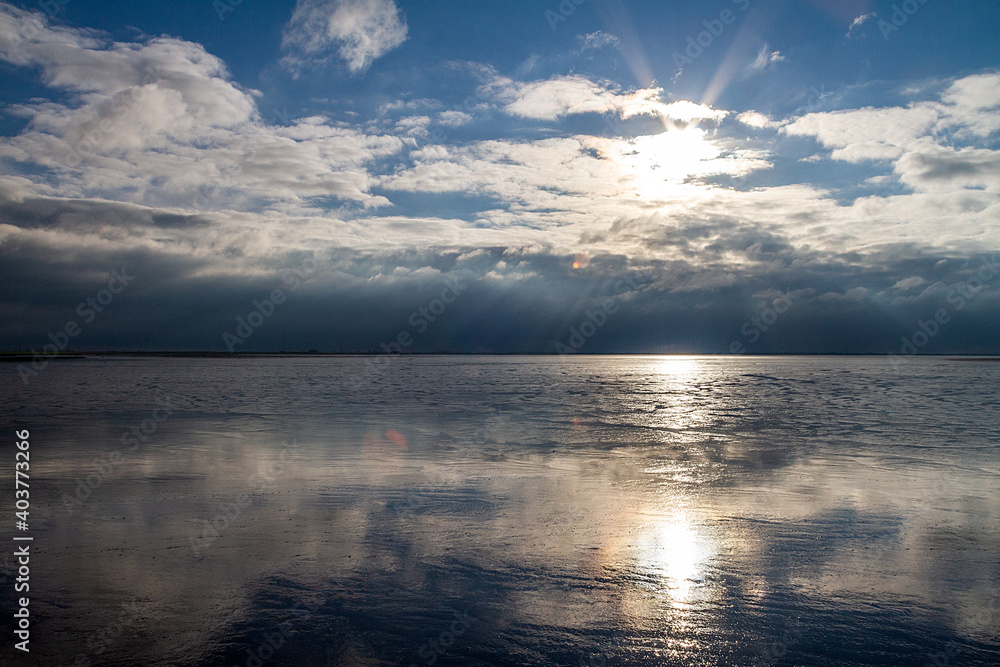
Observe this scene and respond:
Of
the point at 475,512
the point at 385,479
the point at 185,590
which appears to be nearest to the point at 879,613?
the point at 475,512

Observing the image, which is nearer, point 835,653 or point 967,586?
point 835,653

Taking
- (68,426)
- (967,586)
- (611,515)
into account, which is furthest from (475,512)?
(68,426)

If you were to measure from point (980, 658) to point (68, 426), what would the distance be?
2895 centimetres

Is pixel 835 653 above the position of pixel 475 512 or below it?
below

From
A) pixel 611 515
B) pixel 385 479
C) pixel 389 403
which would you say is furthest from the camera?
pixel 389 403

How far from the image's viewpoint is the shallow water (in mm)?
6281

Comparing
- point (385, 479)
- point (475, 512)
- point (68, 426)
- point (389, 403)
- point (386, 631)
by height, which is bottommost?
point (386, 631)

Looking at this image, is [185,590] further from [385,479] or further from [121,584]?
[385,479]

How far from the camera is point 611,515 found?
11.3 metres

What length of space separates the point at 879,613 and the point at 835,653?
1363 millimetres

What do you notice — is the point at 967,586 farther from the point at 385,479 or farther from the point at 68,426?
the point at 68,426

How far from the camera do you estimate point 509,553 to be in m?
9.06

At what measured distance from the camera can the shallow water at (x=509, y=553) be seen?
6.28 metres

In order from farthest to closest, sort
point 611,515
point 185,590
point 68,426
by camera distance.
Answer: point 68,426 < point 611,515 < point 185,590
